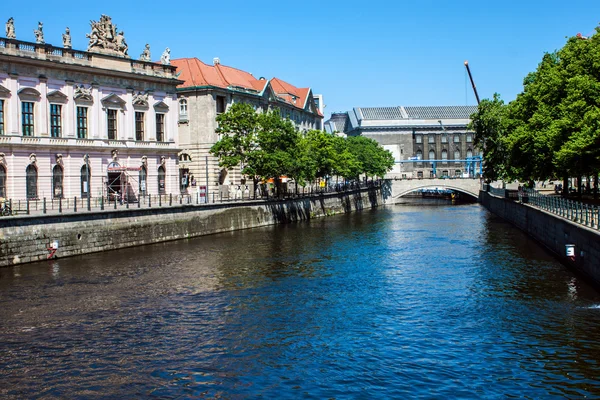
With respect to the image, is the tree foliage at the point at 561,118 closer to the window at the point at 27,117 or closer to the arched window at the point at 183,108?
the arched window at the point at 183,108

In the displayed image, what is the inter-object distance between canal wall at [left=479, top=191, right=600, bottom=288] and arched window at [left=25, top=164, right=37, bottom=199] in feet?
124

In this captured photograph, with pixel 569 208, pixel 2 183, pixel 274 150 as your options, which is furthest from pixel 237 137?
pixel 569 208

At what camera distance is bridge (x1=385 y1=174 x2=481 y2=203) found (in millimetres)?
128250

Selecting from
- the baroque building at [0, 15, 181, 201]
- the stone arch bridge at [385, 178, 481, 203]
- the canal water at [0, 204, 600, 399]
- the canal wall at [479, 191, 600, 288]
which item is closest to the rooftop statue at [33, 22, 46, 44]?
the baroque building at [0, 15, 181, 201]

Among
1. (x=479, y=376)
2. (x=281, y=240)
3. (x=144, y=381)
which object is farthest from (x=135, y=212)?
(x=479, y=376)

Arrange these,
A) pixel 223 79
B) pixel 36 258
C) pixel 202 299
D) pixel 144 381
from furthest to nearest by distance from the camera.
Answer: pixel 223 79
pixel 36 258
pixel 202 299
pixel 144 381

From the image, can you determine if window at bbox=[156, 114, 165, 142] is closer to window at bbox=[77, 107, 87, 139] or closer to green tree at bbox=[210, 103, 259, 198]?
green tree at bbox=[210, 103, 259, 198]

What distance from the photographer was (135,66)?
212 feet

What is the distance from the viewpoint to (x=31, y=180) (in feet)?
180

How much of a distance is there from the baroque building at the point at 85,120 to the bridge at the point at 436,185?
68.9 metres

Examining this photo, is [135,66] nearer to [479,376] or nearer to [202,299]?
[202,299]

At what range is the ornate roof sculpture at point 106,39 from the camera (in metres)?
60.8

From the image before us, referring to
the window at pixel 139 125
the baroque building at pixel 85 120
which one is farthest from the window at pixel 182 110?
the window at pixel 139 125

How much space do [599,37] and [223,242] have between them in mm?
30989
